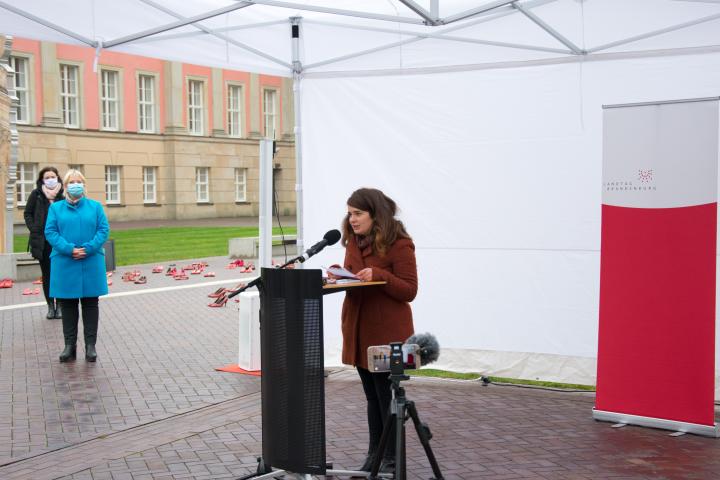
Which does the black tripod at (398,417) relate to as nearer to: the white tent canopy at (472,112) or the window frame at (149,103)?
the white tent canopy at (472,112)

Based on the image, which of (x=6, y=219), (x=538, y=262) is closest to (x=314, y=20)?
(x=538, y=262)

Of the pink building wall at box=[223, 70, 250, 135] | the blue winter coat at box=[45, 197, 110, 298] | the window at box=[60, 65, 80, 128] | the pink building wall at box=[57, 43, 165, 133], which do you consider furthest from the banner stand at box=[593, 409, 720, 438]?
the pink building wall at box=[223, 70, 250, 135]

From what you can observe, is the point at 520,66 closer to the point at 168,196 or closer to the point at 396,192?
the point at 396,192

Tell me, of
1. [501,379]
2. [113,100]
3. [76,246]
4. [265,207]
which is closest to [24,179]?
[113,100]

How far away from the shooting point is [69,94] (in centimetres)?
4050

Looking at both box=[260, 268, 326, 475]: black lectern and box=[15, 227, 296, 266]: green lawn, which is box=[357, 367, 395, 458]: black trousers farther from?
box=[15, 227, 296, 266]: green lawn

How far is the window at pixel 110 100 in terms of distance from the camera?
42.4 metres

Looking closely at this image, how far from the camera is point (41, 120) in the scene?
38969 millimetres

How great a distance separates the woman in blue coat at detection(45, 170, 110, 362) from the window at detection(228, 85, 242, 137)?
4024 cm

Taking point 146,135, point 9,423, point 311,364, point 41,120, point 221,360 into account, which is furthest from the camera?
point 146,135

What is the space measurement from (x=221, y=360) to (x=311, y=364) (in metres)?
5.17

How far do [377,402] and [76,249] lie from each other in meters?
4.67

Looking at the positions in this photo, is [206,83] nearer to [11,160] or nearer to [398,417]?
[11,160]

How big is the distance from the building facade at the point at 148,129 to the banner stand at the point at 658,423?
32708mm
